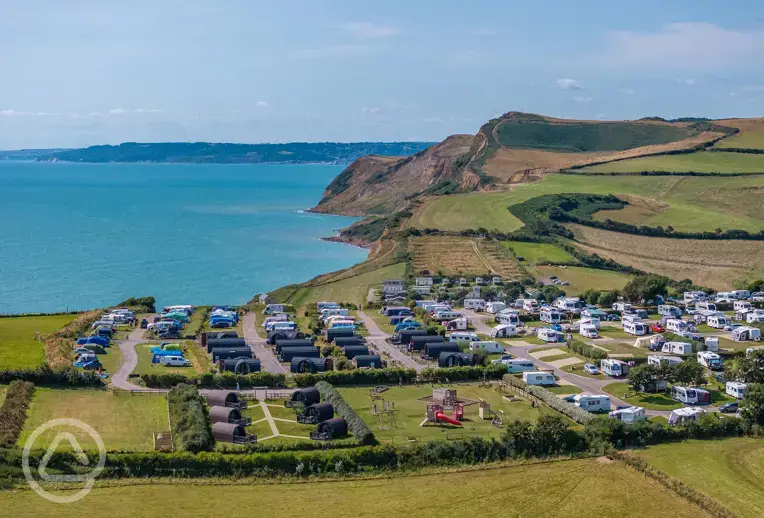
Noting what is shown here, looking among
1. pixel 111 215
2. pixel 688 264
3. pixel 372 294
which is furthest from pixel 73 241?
pixel 688 264

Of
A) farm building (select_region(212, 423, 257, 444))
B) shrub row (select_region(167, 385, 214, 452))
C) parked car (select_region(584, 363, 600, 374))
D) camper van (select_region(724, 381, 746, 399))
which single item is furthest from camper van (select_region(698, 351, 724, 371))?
shrub row (select_region(167, 385, 214, 452))

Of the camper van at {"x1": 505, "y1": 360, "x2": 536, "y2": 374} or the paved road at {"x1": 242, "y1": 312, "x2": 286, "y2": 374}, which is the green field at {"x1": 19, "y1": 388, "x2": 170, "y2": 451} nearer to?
the paved road at {"x1": 242, "y1": 312, "x2": 286, "y2": 374}

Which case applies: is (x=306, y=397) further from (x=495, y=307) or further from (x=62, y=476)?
(x=495, y=307)

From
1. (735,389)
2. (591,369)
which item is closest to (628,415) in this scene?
(735,389)

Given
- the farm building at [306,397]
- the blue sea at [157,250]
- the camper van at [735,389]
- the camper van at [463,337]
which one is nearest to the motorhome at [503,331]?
the camper van at [463,337]

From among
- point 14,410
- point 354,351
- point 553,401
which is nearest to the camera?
point 14,410

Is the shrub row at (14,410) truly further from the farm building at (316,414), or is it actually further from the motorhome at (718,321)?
the motorhome at (718,321)
